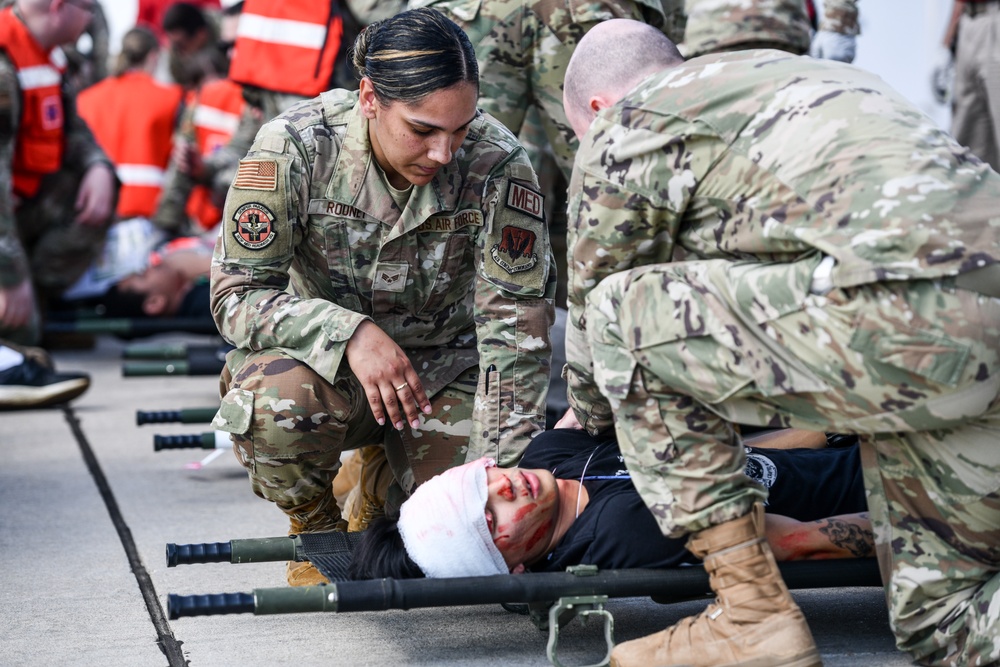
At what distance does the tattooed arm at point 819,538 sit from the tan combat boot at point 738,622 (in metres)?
0.23

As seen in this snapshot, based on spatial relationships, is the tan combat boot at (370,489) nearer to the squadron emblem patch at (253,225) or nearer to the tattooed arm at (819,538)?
the squadron emblem patch at (253,225)

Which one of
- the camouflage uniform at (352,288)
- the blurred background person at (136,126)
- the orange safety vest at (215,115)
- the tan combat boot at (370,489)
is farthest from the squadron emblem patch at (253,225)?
the blurred background person at (136,126)

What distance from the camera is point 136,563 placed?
3.12 metres

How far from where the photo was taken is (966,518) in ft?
7.47

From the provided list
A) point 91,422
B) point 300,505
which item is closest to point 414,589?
point 300,505

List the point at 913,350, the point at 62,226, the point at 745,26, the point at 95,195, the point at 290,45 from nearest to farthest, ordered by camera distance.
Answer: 1. the point at 913,350
2. the point at 745,26
3. the point at 290,45
4. the point at 95,195
5. the point at 62,226

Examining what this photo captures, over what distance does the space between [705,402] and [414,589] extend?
2.01 ft

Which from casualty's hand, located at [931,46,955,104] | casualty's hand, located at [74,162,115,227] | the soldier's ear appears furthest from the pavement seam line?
casualty's hand, located at [931,46,955,104]

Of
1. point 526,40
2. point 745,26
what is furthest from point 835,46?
point 526,40

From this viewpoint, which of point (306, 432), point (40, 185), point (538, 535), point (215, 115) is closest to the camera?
point (538, 535)

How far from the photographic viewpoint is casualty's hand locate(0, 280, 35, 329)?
5.74 m

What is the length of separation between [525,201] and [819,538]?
1.08 metres

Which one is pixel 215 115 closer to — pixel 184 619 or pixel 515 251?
pixel 515 251

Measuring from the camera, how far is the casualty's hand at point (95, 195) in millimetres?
6277
